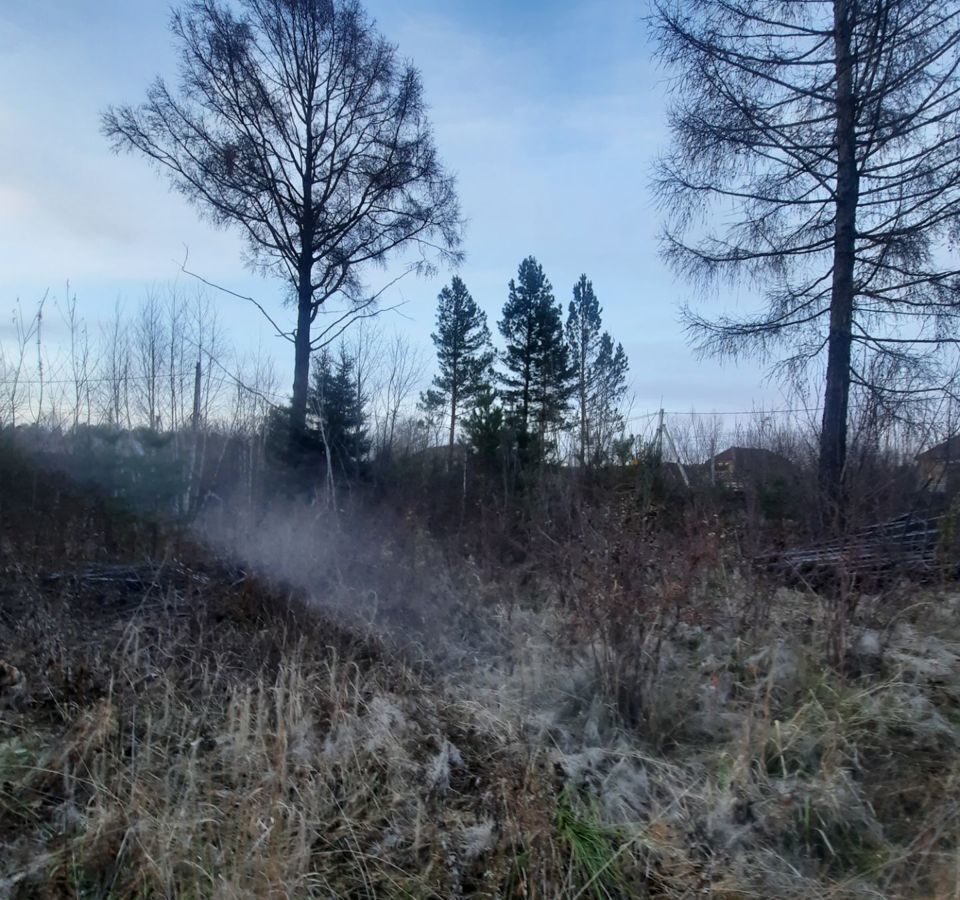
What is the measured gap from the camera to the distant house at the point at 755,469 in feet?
29.1

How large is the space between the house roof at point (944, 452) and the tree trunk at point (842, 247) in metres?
1.10

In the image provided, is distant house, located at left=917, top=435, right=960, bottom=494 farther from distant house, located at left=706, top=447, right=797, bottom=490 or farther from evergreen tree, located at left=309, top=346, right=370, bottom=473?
evergreen tree, located at left=309, top=346, right=370, bottom=473

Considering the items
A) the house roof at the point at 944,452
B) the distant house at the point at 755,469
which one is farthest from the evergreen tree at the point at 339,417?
the house roof at the point at 944,452

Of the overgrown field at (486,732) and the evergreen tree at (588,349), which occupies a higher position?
the evergreen tree at (588,349)

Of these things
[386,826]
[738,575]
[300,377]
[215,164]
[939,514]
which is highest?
[215,164]

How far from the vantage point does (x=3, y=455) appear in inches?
347

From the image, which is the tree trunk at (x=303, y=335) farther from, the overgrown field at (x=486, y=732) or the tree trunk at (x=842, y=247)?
the tree trunk at (x=842, y=247)

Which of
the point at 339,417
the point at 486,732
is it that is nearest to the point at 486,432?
the point at 339,417

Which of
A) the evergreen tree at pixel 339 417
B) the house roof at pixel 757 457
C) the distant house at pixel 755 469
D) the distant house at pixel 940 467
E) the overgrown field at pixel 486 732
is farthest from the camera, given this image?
the evergreen tree at pixel 339 417

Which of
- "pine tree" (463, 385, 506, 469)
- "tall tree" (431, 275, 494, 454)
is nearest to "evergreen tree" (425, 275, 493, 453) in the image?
"tall tree" (431, 275, 494, 454)

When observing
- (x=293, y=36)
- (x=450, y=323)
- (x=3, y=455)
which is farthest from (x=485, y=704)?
(x=450, y=323)

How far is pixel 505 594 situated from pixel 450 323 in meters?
21.1

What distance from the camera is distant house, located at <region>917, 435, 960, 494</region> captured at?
6.57 m

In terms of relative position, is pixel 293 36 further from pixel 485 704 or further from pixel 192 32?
pixel 485 704
